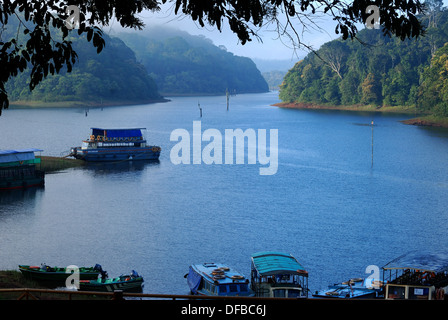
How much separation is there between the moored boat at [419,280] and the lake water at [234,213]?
641 centimetres

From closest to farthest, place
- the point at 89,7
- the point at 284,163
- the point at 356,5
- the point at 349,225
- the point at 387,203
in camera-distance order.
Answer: the point at 356,5
the point at 89,7
the point at 349,225
the point at 387,203
the point at 284,163

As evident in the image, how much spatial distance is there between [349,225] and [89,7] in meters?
37.8

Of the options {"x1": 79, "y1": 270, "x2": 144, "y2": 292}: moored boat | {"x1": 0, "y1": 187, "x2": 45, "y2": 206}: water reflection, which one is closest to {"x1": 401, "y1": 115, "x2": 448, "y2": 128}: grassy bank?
{"x1": 0, "y1": 187, "x2": 45, "y2": 206}: water reflection

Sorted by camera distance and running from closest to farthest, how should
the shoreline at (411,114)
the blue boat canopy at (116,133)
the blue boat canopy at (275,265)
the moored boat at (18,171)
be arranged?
the blue boat canopy at (275,265) → the moored boat at (18,171) → the blue boat canopy at (116,133) → the shoreline at (411,114)

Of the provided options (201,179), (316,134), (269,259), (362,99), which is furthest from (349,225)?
(362,99)

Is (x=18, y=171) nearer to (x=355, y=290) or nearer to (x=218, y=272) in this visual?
(x=218, y=272)

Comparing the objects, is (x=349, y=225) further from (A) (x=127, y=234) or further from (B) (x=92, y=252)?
(B) (x=92, y=252)

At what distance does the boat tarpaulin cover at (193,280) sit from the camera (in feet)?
111

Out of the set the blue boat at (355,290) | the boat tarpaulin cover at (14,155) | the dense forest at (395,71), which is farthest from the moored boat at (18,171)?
the dense forest at (395,71)

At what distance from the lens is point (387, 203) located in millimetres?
59531

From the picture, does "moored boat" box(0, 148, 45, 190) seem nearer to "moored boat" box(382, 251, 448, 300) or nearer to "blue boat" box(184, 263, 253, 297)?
"blue boat" box(184, 263, 253, 297)

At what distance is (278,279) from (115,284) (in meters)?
9.75

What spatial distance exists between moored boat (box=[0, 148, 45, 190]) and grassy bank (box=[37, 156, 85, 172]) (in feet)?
35.1

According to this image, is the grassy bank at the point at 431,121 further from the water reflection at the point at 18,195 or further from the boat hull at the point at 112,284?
the boat hull at the point at 112,284
